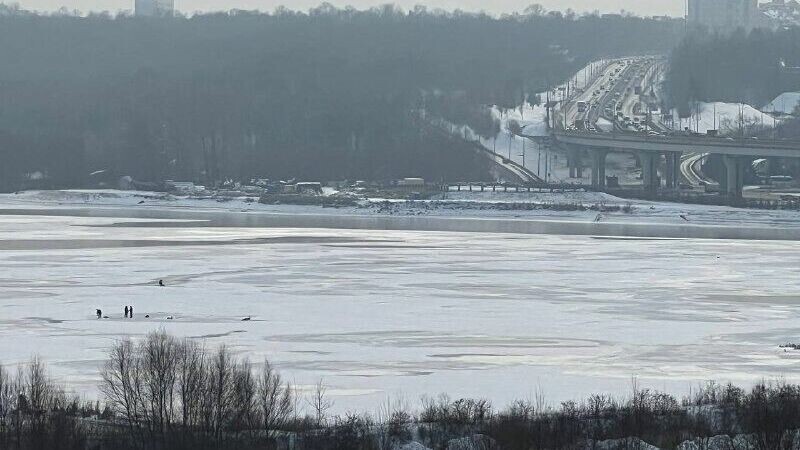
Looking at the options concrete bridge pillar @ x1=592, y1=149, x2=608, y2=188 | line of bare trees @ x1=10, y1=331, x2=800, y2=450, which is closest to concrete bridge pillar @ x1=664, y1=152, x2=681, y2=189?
concrete bridge pillar @ x1=592, y1=149, x2=608, y2=188

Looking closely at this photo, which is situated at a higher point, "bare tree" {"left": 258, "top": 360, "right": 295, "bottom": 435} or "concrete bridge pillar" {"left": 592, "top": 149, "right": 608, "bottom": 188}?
"concrete bridge pillar" {"left": 592, "top": 149, "right": 608, "bottom": 188}

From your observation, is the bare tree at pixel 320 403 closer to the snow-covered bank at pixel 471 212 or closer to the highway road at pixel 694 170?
the snow-covered bank at pixel 471 212

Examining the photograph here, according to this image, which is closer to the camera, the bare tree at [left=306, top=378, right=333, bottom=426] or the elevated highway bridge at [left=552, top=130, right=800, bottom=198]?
the bare tree at [left=306, top=378, right=333, bottom=426]

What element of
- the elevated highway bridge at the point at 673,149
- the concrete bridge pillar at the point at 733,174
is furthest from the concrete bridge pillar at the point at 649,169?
the concrete bridge pillar at the point at 733,174

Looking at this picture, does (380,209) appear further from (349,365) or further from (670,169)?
(349,365)

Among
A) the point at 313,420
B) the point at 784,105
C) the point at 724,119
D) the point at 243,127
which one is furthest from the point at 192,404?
the point at 784,105

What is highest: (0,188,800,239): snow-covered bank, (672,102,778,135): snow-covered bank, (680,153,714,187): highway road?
(672,102,778,135): snow-covered bank

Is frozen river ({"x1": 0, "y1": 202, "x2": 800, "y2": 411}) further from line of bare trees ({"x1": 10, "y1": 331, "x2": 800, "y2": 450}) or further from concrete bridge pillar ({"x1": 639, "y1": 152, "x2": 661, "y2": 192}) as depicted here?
concrete bridge pillar ({"x1": 639, "y1": 152, "x2": 661, "y2": 192})

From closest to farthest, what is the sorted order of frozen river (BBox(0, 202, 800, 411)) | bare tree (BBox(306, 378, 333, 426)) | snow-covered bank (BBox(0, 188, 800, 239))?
bare tree (BBox(306, 378, 333, 426)) → frozen river (BBox(0, 202, 800, 411)) → snow-covered bank (BBox(0, 188, 800, 239))
